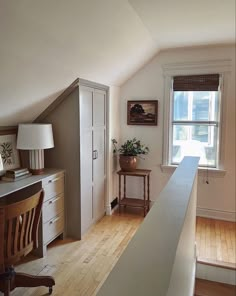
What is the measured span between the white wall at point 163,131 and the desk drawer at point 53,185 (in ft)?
4.94

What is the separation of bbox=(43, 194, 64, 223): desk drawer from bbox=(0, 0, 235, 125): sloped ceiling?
0.94 metres

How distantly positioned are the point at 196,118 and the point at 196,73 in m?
0.63

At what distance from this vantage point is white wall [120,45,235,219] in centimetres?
367

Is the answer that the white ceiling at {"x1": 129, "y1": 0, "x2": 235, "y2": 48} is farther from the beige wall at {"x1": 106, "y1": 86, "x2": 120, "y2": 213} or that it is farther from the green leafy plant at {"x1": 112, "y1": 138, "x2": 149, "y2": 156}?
the green leafy plant at {"x1": 112, "y1": 138, "x2": 149, "y2": 156}

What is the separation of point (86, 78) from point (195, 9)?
4.30 ft

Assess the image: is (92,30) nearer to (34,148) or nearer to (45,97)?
(45,97)

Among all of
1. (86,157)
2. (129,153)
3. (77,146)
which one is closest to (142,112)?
(129,153)

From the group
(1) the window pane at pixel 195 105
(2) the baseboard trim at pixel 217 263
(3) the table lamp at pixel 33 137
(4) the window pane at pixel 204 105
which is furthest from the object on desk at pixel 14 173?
(4) the window pane at pixel 204 105

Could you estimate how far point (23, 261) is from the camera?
2725 millimetres

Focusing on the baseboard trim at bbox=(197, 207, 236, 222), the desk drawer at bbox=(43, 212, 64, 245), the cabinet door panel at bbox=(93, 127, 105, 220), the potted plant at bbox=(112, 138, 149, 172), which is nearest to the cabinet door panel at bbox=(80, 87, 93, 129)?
the cabinet door panel at bbox=(93, 127, 105, 220)

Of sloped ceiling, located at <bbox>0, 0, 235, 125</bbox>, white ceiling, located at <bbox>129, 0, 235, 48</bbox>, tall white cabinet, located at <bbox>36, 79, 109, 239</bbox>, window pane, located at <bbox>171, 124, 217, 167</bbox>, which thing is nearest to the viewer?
sloped ceiling, located at <bbox>0, 0, 235, 125</bbox>

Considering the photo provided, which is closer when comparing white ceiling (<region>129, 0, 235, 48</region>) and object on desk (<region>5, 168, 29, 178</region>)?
white ceiling (<region>129, 0, 235, 48</region>)

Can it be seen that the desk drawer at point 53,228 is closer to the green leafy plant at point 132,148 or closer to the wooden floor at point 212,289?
the green leafy plant at point 132,148

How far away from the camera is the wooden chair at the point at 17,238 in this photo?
1.84 m
